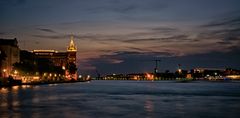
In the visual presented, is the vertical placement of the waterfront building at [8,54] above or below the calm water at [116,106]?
above

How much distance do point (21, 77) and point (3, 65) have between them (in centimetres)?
1489

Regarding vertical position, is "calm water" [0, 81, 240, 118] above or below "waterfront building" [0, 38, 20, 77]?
below

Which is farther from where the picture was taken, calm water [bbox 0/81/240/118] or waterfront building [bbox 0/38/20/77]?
waterfront building [bbox 0/38/20/77]

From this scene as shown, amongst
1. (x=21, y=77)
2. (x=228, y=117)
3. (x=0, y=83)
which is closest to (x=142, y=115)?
(x=228, y=117)

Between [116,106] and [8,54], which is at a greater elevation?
[8,54]

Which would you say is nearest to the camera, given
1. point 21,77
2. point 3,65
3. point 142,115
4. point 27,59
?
point 142,115

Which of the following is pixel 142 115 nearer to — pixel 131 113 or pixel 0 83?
pixel 131 113

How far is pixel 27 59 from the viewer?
179625 mm

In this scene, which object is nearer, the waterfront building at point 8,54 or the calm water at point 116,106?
the calm water at point 116,106

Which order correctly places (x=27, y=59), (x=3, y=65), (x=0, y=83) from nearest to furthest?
(x=0, y=83) < (x=3, y=65) < (x=27, y=59)

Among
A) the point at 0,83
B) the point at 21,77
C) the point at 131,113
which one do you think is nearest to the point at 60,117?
the point at 131,113

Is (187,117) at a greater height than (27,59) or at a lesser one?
lesser

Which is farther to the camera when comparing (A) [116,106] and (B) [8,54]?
(B) [8,54]

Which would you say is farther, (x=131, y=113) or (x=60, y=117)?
(x=131, y=113)
